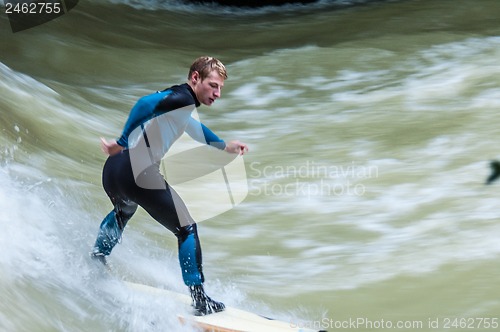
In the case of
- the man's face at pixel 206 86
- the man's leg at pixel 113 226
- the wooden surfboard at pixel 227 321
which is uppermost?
the man's face at pixel 206 86

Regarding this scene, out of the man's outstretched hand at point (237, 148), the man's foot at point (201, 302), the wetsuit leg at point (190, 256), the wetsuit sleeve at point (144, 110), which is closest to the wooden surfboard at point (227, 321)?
the man's foot at point (201, 302)

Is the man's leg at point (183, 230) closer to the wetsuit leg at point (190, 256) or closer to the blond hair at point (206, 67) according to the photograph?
the wetsuit leg at point (190, 256)

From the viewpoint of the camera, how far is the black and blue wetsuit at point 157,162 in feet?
14.2

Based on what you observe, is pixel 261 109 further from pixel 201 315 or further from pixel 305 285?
pixel 201 315

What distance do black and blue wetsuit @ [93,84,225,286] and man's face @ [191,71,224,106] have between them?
31 mm

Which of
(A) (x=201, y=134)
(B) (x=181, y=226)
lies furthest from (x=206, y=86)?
(B) (x=181, y=226)

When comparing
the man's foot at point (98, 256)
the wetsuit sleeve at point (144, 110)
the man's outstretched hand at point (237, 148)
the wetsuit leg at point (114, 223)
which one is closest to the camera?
the wetsuit sleeve at point (144, 110)

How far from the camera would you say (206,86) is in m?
4.36

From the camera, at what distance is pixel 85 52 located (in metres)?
12.8

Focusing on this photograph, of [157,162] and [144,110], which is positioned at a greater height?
[144,110]

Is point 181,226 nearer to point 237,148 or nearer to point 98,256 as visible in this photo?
point 237,148

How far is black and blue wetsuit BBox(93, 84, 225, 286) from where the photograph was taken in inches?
170

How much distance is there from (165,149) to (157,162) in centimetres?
7

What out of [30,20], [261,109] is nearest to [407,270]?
[261,109]
